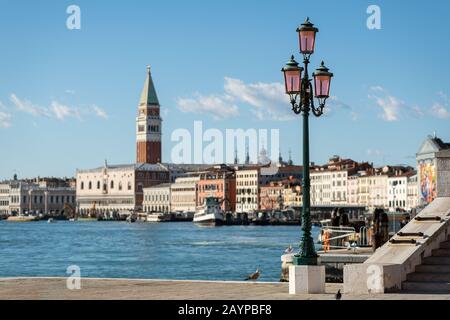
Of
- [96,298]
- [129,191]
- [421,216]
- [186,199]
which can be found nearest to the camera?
[96,298]

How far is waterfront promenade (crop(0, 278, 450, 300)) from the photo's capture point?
9891 mm

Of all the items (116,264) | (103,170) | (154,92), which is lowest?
(116,264)

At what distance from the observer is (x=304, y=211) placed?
10812 millimetres

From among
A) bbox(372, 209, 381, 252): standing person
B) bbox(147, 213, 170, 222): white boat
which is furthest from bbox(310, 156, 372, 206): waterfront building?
bbox(372, 209, 381, 252): standing person

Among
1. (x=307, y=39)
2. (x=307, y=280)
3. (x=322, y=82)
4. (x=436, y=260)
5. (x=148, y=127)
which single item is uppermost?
(x=148, y=127)

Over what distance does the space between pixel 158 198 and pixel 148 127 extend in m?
14.4

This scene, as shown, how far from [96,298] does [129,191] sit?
14046 cm

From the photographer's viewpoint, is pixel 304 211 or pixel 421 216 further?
pixel 421 216

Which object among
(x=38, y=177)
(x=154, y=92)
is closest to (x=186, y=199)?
(x=154, y=92)

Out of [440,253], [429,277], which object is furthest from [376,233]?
[429,277]

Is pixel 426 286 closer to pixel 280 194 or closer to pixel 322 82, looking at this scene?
pixel 322 82

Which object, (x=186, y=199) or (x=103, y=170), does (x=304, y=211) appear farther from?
(x=103, y=170)

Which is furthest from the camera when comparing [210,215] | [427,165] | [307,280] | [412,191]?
[412,191]

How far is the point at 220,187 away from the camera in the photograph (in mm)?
135375
